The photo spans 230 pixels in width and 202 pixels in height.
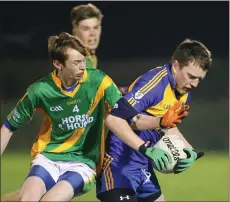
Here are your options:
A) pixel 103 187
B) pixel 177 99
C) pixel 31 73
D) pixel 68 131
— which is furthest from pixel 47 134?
pixel 31 73

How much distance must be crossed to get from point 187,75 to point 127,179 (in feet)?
2.45

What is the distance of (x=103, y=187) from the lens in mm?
4789

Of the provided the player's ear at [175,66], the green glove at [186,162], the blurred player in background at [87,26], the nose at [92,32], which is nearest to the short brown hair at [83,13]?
the blurred player in background at [87,26]

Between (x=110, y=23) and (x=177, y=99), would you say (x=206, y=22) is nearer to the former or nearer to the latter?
(x=110, y=23)

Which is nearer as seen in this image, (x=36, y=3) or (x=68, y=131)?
(x=68, y=131)

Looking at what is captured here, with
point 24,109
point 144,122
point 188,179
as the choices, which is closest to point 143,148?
point 144,122

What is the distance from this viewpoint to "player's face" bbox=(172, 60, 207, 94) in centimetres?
462

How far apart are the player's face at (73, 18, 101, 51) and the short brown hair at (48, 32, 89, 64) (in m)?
1.87

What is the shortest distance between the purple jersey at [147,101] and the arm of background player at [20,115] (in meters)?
0.57

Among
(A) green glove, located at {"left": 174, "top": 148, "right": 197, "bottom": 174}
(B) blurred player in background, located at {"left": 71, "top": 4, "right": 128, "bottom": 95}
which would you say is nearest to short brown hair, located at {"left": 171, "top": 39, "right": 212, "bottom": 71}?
(A) green glove, located at {"left": 174, "top": 148, "right": 197, "bottom": 174}

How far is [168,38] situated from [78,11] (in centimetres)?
276

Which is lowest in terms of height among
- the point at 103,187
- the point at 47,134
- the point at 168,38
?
the point at 103,187

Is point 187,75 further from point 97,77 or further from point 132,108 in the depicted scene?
point 97,77

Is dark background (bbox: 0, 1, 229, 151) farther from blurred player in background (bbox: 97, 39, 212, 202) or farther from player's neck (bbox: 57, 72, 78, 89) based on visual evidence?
player's neck (bbox: 57, 72, 78, 89)
